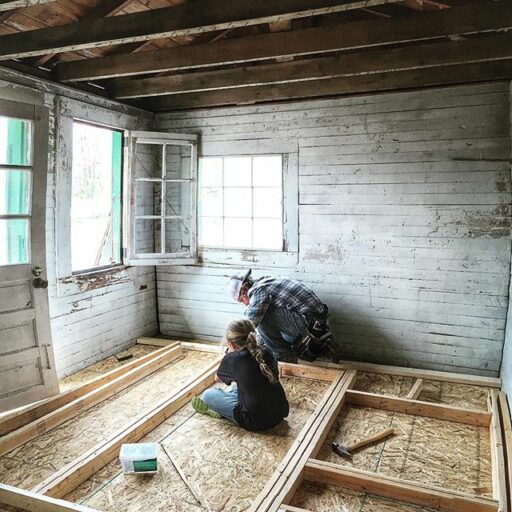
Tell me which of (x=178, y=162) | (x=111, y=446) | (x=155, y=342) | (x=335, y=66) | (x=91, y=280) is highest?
(x=335, y=66)

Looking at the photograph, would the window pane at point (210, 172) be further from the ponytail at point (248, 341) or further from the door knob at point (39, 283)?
the ponytail at point (248, 341)

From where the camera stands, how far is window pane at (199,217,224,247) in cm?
519

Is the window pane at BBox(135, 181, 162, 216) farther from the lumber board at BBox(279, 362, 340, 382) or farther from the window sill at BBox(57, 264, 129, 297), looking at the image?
the lumber board at BBox(279, 362, 340, 382)

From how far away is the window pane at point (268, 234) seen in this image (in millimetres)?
4930

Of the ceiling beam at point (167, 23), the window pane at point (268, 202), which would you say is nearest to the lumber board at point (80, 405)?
the window pane at point (268, 202)

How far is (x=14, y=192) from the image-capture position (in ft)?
11.0

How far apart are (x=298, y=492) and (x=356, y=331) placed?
2.29 metres

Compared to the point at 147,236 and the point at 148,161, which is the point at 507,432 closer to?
the point at 147,236

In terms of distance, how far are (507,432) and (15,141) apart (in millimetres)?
3996

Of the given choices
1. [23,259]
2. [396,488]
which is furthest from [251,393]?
[23,259]

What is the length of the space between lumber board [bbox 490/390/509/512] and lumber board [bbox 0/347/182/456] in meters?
2.82

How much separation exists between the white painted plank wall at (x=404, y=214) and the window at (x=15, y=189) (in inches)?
85.5

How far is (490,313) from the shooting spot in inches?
163

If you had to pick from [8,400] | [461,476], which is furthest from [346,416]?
[8,400]
